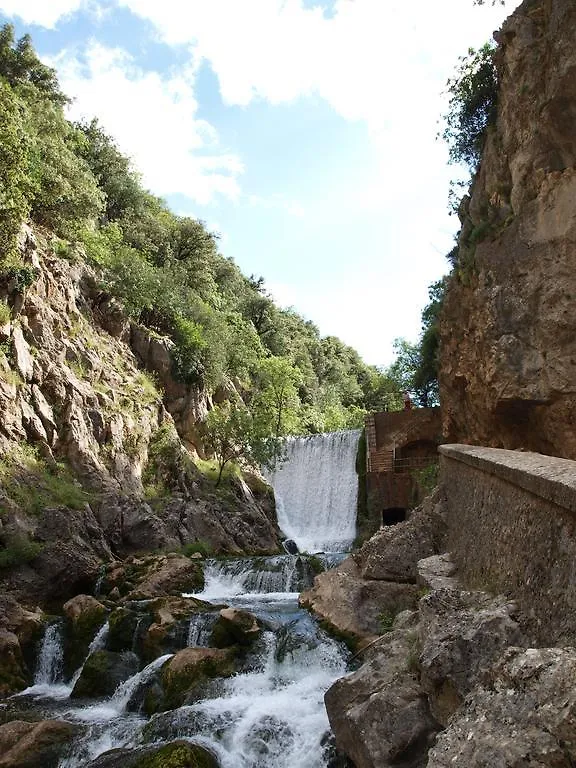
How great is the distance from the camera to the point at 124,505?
60.8 feet

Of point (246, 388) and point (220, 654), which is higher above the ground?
point (246, 388)

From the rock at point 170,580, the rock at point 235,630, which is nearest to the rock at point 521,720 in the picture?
the rock at point 235,630

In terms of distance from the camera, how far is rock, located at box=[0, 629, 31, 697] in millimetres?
10203

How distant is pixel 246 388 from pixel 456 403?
808 inches

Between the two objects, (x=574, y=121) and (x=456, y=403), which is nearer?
(x=574, y=121)

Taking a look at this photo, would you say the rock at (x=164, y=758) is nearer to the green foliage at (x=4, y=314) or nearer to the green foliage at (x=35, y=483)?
the green foliage at (x=35, y=483)

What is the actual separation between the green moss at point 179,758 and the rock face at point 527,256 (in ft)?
31.5

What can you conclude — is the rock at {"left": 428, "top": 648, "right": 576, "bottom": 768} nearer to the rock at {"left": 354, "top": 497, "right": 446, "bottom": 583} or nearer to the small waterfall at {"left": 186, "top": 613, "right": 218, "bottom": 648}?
the rock at {"left": 354, "top": 497, "right": 446, "bottom": 583}

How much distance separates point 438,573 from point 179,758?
4131 millimetres

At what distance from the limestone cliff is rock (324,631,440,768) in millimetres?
9813

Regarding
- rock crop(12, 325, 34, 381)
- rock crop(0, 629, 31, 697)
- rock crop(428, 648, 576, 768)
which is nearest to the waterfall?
rock crop(12, 325, 34, 381)

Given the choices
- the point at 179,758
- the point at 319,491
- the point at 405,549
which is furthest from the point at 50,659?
the point at 319,491

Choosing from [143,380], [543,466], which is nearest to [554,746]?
[543,466]

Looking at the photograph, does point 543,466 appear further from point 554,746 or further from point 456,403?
point 456,403
